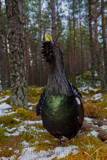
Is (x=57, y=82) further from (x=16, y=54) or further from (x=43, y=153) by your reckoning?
(x=16, y=54)

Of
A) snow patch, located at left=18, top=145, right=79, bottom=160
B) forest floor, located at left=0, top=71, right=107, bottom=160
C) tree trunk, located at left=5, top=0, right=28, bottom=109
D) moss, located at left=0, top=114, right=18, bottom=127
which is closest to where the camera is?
forest floor, located at left=0, top=71, right=107, bottom=160

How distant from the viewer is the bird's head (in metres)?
2.16

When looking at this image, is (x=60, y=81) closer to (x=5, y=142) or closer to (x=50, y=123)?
(x=50, y=123)

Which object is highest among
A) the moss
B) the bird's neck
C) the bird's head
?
the bird's head

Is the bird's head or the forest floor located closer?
the forest floor

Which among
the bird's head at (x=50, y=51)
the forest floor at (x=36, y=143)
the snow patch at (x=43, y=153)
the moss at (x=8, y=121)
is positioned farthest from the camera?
the moss at (x=8, y=121)

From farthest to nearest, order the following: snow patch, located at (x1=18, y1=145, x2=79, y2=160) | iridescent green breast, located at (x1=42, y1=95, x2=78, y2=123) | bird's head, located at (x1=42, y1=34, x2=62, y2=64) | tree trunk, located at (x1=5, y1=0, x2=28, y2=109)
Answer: tree trunk, located at (x1=5, y1=0, x2=28, y2=109), bird's head, located at (x1=42, y1=34, x2=62, y2=64), iridescent green breast, located at (x1=42, y1=95, x2=78, y2=123), snow patch, located at (x1=18, y1=145, x2=79, y2=160)

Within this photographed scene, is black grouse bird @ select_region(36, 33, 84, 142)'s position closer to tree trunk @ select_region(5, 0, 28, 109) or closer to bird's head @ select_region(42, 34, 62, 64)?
bird's head @ select_region(42, 34, 62, 64)

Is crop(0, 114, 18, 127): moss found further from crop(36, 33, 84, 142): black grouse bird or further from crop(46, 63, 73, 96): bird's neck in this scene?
crop(46, 63, 73, 96): bird's neck

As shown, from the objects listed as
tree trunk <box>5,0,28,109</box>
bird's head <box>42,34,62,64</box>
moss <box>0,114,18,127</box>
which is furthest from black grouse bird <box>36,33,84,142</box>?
tree trunk <box>5,0,28,109</box>

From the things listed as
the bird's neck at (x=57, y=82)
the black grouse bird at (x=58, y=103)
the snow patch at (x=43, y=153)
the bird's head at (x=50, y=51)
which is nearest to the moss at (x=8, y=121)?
the snow patch at (x=43, y=153)

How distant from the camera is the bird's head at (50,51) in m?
2.16

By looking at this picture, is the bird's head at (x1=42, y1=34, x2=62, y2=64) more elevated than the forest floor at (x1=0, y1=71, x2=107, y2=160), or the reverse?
the bird's head at (x1=42, y1=34, x2=62, y2=64)

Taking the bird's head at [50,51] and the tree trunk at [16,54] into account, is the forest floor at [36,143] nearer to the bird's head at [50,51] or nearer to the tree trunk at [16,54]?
the tree trunk at [16,54]
